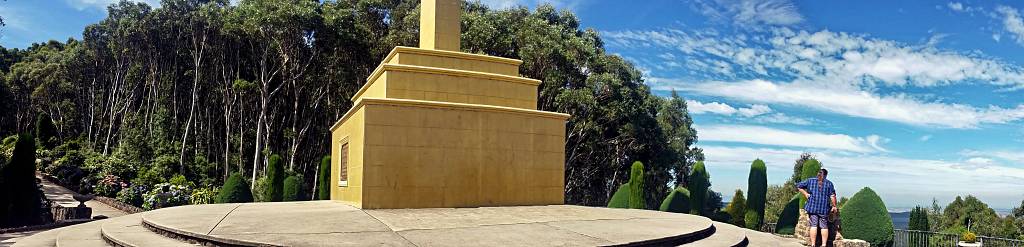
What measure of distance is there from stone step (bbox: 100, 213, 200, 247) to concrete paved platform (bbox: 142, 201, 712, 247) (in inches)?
6.1

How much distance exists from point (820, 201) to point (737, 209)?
16.2m

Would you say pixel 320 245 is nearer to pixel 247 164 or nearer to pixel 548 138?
pixel 548 138

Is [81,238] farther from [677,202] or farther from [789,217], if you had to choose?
[789,217]

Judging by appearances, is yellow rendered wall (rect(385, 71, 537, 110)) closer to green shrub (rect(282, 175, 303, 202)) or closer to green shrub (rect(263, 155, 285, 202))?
green shrub (rect(282, 175, 303, 202))

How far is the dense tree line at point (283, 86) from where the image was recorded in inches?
1127

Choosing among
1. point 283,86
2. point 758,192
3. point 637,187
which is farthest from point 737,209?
point 283,86

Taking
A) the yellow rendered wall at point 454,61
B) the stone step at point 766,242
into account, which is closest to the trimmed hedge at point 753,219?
the stone step at point 766,242

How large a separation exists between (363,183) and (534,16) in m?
20.1

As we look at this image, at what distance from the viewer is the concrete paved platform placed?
7672 mm

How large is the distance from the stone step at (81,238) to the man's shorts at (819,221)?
33.6ft

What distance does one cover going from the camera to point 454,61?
14328mm

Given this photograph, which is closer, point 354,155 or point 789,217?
point 354,155

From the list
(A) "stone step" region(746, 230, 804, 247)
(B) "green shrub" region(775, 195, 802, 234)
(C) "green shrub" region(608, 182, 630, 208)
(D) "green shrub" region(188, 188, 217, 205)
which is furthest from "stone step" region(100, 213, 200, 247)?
(B) "green shrub" region(775, 195, 802, 234)

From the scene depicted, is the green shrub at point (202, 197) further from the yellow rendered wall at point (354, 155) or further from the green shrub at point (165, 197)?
the yellow rendered wall at point (354, 155)
